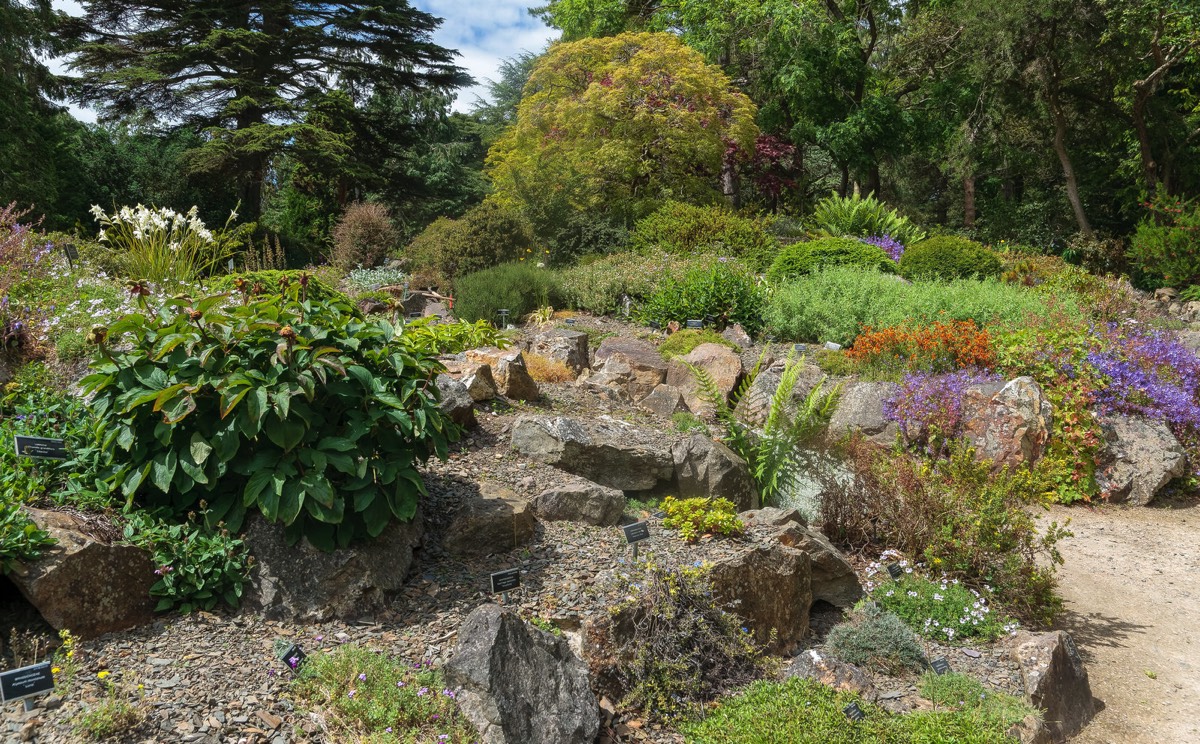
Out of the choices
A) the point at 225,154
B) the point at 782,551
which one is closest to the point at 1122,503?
the point at 782,551

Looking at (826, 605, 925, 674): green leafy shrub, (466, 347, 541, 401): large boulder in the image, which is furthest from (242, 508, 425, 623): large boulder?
(466, 347, 541, 401): large boulder

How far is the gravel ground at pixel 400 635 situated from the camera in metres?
2.65

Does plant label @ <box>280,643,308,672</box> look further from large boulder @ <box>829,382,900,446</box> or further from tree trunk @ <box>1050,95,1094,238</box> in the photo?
tree trunk @ <box>1050,95,1094,238</box>

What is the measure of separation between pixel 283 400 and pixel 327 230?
2063cm

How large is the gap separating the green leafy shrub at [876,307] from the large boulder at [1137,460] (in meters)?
1.73

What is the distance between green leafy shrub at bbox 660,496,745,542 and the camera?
4109 mm

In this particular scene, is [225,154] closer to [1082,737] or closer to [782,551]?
[782,551]

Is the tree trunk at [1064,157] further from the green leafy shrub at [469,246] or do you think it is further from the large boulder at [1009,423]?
the large boulder at [1009,423]

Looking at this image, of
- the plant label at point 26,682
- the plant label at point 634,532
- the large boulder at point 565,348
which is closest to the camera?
→ the plant label at point 26,682

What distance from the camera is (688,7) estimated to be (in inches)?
782

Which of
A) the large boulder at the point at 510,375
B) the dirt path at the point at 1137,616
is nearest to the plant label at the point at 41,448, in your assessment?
the large boulder at the point at 510,375

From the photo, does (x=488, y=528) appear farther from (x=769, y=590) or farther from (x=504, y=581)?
Result: (x=769, y=590)

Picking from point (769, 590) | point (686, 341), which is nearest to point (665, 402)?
point (686, 341)

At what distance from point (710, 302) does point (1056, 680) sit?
6461 millimetres
